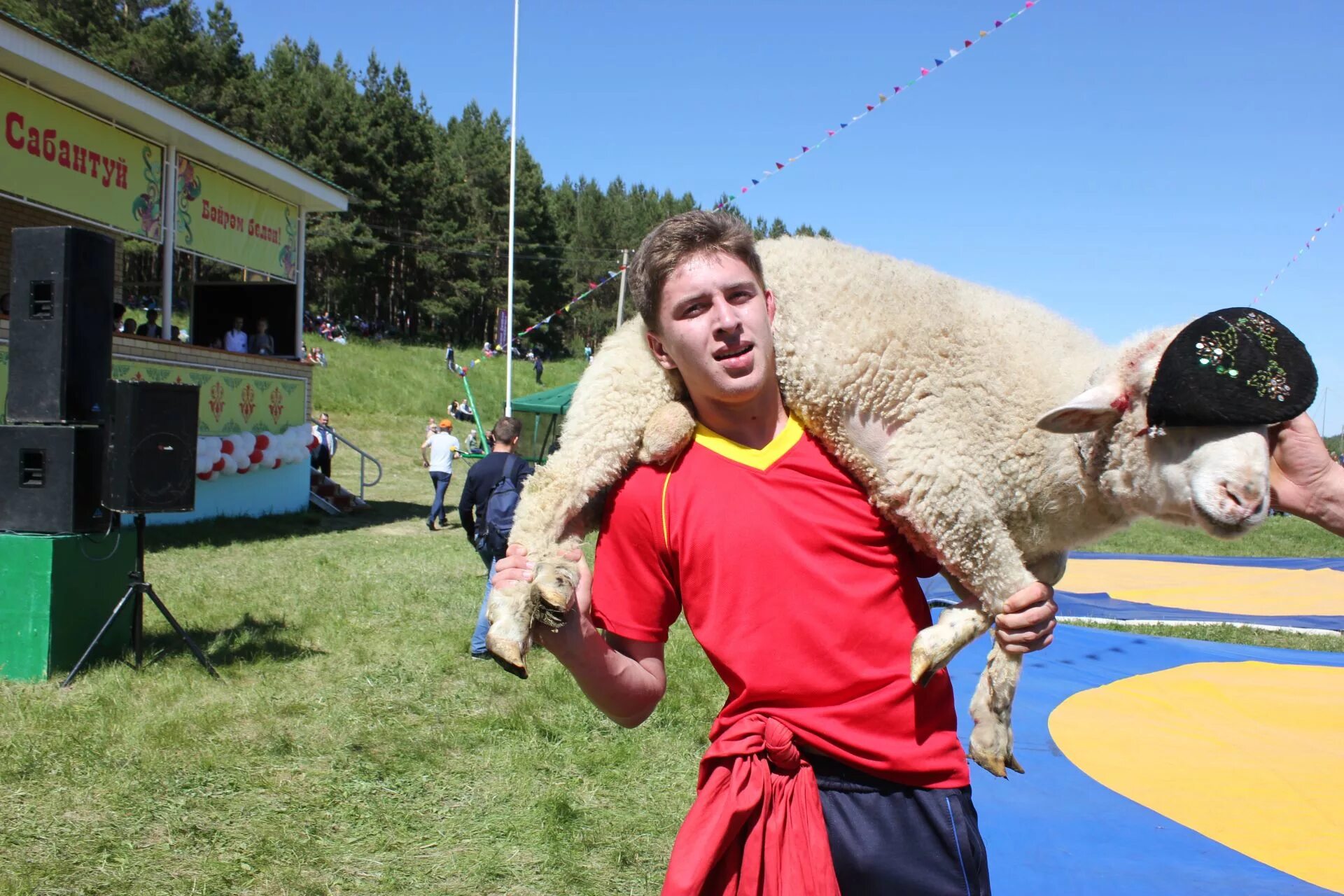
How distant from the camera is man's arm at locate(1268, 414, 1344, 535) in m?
1.52

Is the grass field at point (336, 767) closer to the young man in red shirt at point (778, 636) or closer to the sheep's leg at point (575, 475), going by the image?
the young man in red shirt at point (778, 636)

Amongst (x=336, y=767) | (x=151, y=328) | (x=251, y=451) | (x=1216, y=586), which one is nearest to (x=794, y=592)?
(x=336, y=767)

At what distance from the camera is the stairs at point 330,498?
16250 mm

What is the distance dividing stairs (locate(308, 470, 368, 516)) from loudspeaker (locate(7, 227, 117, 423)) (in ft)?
33.1

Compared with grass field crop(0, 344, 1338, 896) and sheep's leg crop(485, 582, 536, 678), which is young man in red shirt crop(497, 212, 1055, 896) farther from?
grass field crop(0, 344, 1338, 896)

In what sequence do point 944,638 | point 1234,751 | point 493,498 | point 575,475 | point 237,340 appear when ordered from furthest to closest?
point 237,340
point 493,498
point 1234,751
point 575,475
point 944,638

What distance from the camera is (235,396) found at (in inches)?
539

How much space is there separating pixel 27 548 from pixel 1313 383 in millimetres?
7122

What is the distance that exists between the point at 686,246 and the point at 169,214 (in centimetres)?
1342

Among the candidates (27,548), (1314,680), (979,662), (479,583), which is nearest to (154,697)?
(27,548)

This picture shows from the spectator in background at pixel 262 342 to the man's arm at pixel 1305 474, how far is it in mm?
15808

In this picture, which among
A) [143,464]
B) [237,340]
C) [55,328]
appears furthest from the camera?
[237,340]

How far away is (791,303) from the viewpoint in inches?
71.6

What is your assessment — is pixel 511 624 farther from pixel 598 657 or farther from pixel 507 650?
pixel 598 657
